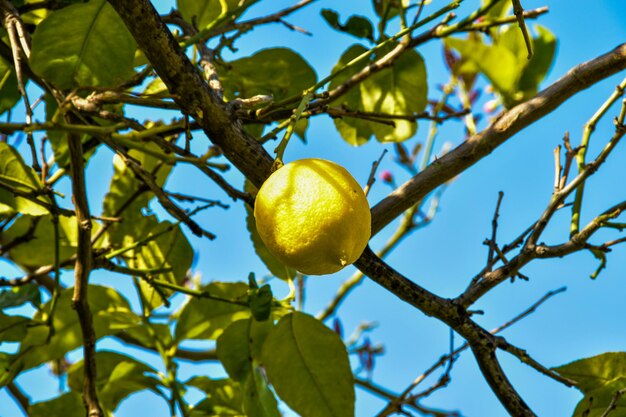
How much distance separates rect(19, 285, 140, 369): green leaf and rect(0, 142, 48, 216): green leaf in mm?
203

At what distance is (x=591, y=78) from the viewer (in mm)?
961

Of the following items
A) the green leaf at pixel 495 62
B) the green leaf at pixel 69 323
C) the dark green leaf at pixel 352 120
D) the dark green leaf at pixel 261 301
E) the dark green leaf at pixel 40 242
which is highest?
the green leaf at pixel 495 62

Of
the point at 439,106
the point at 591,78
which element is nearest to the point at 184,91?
the point at 591,78

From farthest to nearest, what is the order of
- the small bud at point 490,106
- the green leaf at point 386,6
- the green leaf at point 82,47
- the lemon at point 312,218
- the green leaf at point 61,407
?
the small bud at point 490,106 < the green leaf at point 386,6 < the green leaf at point 61,407 < the green leaf at point 82,47 < the lemon at point 312,218

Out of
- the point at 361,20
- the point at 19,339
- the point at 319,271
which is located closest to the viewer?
the point at 319,271

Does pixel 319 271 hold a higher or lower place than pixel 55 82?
lower

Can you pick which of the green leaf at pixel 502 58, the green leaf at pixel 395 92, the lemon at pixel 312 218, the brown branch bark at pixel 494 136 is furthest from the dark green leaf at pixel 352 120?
the lemon at pixel 312 218

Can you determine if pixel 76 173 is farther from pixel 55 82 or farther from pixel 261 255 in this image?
pixel 261 255

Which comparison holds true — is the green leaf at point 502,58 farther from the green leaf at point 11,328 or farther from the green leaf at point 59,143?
the green leaf at point 11,328

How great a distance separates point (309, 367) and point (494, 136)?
1.32ft

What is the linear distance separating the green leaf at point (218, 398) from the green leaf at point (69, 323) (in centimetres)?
15

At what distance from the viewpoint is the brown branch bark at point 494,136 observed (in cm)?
95

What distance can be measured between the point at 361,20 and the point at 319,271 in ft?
1.90

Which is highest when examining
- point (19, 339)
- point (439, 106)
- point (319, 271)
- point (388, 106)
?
point (439, 106)
